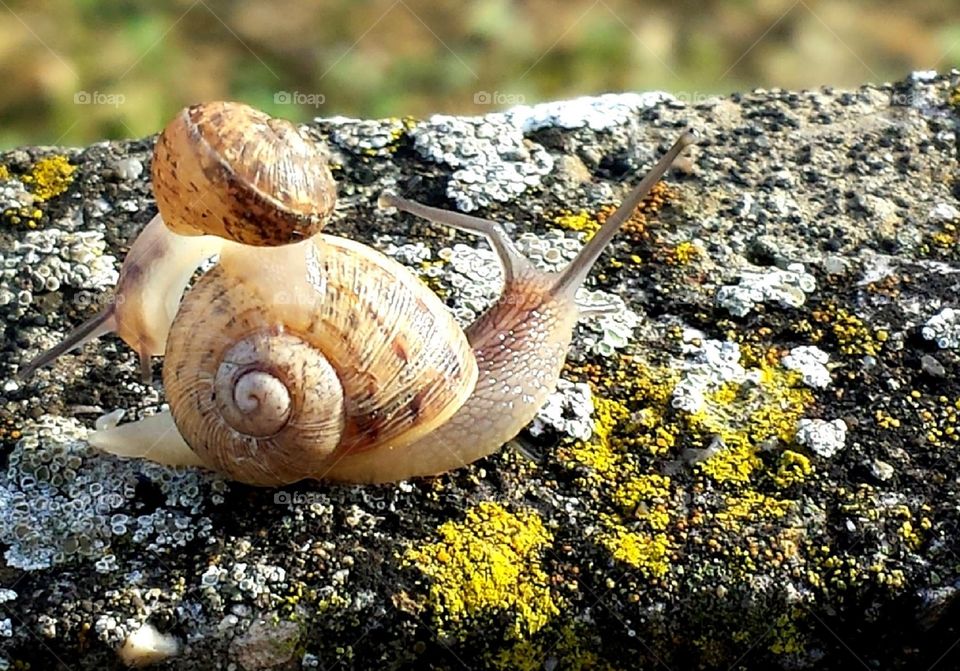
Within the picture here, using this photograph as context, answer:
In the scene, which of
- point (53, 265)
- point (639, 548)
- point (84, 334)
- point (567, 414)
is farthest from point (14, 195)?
point (639, 548)

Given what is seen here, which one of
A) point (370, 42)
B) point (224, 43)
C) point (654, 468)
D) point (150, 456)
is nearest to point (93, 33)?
point (224, 43)

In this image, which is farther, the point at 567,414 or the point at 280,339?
the point at 567,414

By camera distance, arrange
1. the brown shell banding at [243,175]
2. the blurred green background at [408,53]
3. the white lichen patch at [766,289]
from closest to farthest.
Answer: the brown shell banding at [243,175] < the white lichen patch at [766,289] < the blurred green background at [408,53]

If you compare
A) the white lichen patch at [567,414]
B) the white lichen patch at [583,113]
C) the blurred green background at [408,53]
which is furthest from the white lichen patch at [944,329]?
the blurred green background at [408,53]

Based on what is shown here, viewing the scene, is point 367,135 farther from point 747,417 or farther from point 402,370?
point 747,417

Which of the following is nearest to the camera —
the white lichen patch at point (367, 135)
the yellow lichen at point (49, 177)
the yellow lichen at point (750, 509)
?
the yellow lichen at point (750, 509)

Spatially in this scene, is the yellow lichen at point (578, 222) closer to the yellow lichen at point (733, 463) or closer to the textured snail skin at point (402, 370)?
the textured snail skin at point (402, 370)
